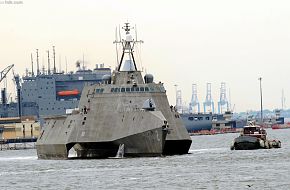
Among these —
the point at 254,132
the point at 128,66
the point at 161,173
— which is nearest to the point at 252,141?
the point at 254,132

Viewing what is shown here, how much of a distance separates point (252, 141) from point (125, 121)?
2093cm

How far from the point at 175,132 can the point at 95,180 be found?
2616 centimetres

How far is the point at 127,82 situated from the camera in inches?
3875

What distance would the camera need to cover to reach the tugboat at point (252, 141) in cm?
11081

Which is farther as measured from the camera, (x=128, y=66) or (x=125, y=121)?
(x=128, y=66)

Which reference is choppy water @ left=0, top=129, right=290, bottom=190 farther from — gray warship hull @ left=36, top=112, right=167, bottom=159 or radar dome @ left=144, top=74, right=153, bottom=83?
radar dome @ left=144, top=74, right=153, bottom=83

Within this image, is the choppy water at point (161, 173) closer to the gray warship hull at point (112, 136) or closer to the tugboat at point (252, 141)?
the gray warship hull at point (112, 136)

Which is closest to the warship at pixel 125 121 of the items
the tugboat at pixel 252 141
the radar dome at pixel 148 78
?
the radar dome at pixel 148 78

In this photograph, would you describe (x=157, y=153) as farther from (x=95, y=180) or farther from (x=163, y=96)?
(x=95, y=180)

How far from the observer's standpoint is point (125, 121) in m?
94.6

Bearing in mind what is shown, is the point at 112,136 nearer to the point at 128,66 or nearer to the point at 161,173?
the point at 128,66

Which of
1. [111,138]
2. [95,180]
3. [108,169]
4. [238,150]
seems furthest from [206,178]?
[238,150]

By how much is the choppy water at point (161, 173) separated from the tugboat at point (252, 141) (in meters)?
12.9

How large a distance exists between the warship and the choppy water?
2.07m
